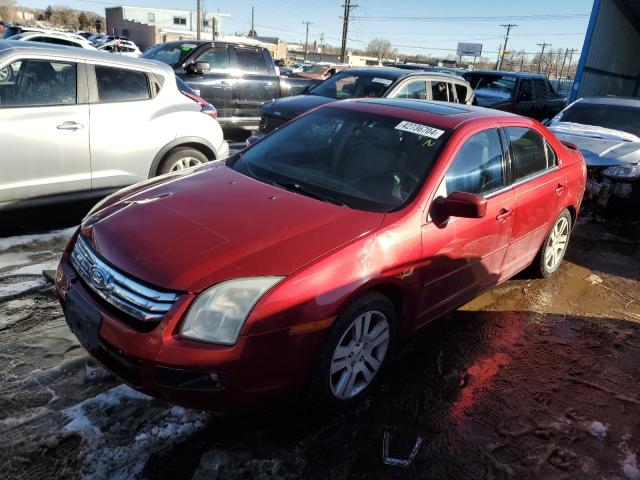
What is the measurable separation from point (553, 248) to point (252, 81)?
6942 mm

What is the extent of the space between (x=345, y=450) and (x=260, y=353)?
724 millimetres

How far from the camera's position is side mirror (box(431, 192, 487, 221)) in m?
2.83

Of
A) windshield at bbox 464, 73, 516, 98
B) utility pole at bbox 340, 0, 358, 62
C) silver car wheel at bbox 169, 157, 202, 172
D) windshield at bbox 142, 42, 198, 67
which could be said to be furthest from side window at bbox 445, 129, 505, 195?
utility pole at bbox 340, 0, 358, 62

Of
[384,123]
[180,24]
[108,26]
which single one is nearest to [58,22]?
[108,26]

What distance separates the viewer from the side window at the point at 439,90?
8.03 metres

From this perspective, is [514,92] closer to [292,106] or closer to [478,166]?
[292,106]

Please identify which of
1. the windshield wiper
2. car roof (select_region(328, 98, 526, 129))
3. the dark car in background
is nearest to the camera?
the windshield wiper

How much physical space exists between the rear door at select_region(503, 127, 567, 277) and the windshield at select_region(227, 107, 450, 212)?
3.01ft

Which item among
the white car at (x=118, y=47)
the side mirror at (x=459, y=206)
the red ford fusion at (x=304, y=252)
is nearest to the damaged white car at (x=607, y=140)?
the red ford fusion at (x=304, y=252)

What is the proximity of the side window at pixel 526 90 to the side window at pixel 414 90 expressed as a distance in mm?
5142

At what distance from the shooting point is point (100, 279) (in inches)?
95.7

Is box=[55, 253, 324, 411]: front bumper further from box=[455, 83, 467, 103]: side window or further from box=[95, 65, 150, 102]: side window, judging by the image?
box=[455, 83, 467, 103]: side window

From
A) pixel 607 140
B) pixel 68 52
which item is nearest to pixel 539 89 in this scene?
pixel 607 140

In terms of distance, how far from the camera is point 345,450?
8.18ft
